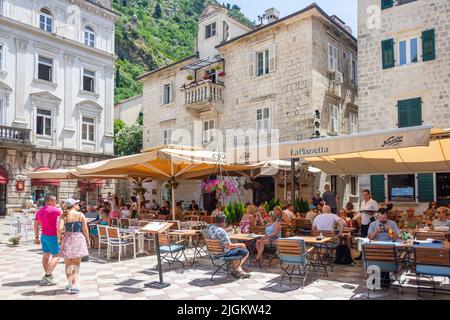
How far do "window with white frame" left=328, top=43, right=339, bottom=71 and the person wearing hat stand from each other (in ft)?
48.0

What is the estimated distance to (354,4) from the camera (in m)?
16.5

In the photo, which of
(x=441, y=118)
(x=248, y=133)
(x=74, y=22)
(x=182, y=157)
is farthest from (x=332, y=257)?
(x=74, y=22)

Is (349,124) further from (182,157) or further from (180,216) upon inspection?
(182,157)

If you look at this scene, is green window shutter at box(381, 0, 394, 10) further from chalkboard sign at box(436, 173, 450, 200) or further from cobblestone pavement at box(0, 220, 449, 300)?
cobblestone pavement at box(0, 220, 449, 300)

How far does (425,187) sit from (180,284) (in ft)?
35.3

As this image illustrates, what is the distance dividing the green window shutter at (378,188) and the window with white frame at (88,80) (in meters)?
19.4

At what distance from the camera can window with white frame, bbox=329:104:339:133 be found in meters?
18.0

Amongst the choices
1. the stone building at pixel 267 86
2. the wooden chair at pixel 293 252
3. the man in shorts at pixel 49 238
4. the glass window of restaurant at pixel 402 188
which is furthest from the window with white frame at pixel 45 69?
the wooden chair at pixel 293 252

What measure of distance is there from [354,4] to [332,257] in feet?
40.8

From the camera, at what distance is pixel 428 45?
14.3 metres

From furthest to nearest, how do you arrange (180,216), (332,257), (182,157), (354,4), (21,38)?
(21,38) → (354,4) → (180,216) → (182,157) → (332,257)

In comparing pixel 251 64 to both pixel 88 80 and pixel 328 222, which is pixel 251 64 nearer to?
pixel 88 80

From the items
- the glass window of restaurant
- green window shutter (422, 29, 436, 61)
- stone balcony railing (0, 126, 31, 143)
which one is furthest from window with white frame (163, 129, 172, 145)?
green window shutter (422, 29, 436, 61)

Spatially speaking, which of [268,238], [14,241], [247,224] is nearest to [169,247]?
[247,224]
